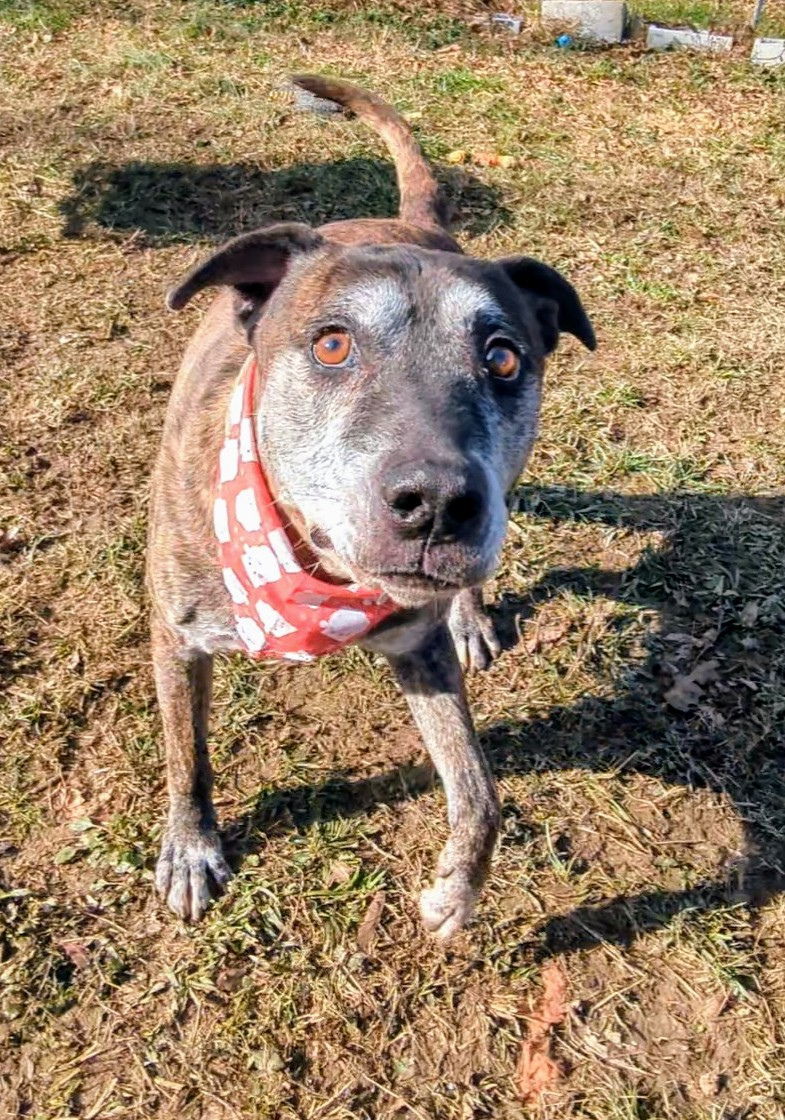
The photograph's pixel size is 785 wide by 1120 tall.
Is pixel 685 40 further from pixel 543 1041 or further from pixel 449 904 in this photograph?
pixel 543 1041

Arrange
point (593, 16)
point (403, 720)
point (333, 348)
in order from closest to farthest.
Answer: point (333, 348) → point (403, 720) → point (593, 16)

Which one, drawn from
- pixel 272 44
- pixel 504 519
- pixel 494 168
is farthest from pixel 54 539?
pixel 272 44

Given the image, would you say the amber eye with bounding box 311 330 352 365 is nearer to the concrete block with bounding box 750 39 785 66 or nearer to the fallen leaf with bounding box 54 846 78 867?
the fallen leaf with bounding box 54 846 78 867

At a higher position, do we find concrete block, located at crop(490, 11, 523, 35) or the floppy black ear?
the floppy black ear

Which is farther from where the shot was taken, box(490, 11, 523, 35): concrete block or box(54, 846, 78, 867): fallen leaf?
box(490, 11, 523, 35): concrete block

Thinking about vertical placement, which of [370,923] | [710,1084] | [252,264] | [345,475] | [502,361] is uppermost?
[252,264]

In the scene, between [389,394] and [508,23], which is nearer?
[389,394]

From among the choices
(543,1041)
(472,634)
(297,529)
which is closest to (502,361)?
(297,529)

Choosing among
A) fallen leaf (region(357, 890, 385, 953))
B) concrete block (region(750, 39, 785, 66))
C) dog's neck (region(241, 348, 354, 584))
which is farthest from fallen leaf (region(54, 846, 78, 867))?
concrete block (region(750, 39, 785, 66))

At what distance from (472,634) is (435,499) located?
80.2 inches

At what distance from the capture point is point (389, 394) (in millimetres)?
2736

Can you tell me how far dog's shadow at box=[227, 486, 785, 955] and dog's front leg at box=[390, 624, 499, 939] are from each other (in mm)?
351

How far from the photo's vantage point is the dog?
2.62m

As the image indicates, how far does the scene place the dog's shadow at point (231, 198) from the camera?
643 cm
